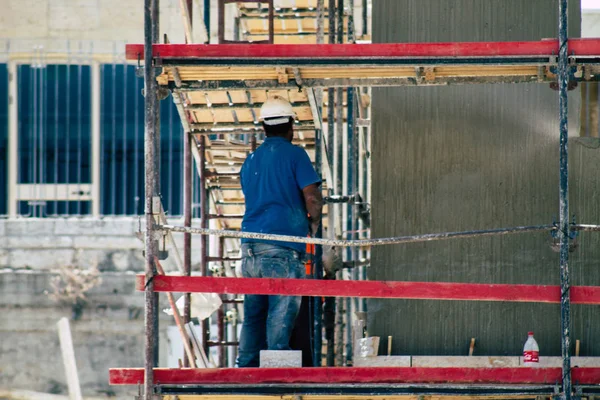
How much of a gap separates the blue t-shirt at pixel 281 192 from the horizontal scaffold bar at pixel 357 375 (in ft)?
3.42

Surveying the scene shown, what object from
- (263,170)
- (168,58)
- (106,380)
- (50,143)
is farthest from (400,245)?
(50,143)

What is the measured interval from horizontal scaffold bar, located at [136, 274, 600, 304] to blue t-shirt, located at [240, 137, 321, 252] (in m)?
0.62

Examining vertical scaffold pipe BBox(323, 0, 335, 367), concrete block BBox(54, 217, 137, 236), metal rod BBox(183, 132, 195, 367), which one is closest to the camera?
vertical scaffold pipe BBox(323, 0, 335, 367)

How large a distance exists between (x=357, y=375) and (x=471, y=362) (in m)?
1.89

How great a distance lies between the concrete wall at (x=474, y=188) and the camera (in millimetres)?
11430

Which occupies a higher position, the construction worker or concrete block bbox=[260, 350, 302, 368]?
the construction worker

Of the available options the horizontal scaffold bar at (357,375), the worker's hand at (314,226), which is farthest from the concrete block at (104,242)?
the horizontal scaffold bar at (357,375)

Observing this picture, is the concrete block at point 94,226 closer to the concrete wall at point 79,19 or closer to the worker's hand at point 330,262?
the concrete wall at point 79,19

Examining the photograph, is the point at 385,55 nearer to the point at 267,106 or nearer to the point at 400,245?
the point at 267,106

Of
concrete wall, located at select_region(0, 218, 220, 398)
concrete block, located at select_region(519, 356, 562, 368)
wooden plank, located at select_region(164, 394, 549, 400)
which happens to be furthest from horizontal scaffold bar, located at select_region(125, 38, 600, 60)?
concrete wall, located at select_region(0, 218, 220, 398)

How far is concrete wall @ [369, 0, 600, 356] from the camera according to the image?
11430 millimetres

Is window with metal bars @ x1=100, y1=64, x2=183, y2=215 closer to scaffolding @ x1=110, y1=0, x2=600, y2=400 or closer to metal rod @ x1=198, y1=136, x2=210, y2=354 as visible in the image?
metal rod @ x1=198, y1=136, x2=210, y2=354

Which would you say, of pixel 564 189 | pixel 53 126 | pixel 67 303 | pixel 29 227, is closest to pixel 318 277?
pixel 564 189

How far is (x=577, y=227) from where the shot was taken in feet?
31.7
